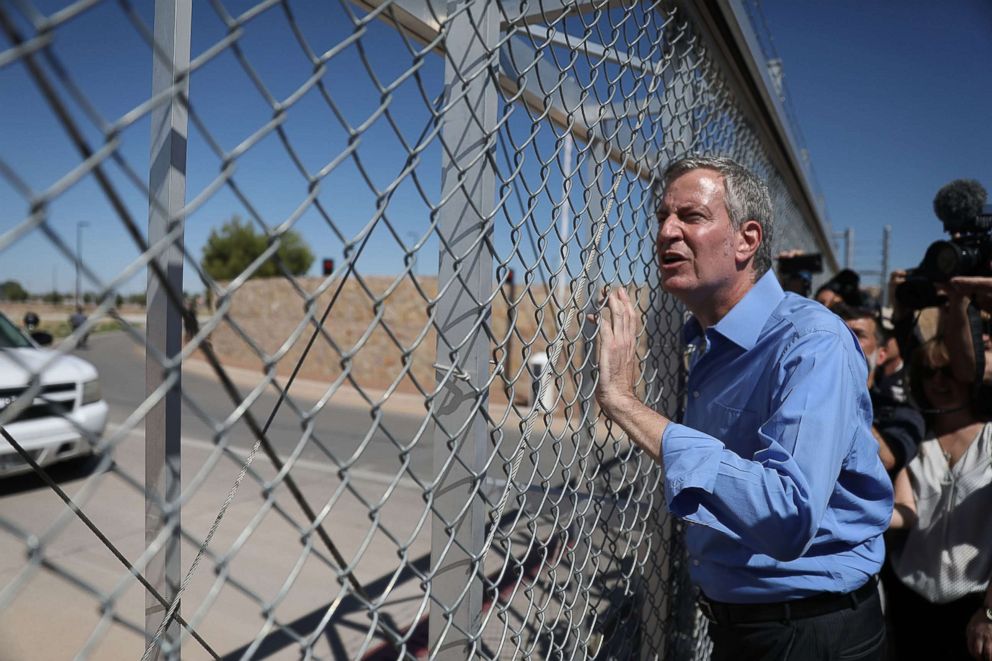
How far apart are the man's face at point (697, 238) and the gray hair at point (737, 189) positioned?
0.06 ft

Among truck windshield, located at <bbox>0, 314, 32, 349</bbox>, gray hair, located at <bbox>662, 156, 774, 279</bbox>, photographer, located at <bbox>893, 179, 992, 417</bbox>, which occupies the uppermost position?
truck windshield, located at <bbox>0, 314, 32, 349</bbox>

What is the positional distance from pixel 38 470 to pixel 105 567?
13.0ft

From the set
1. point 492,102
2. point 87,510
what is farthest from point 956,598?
point 87,510

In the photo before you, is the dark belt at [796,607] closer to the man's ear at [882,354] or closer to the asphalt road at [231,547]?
the asphalt road at [231,547]

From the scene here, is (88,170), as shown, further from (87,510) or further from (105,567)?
(87,510)

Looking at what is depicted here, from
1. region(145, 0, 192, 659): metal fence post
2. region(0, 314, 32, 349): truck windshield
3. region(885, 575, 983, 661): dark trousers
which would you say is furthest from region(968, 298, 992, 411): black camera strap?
region(0, 314, 32, 349): truck windshield

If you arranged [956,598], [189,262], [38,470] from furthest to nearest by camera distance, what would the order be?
1. [956,598]
2. [38,470]
3. [189,262]

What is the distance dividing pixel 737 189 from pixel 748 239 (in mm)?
148

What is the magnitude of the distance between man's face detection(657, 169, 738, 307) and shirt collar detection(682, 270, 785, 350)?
83 mm

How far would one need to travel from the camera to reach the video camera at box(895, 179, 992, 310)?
9.13ft

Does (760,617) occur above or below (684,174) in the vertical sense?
below

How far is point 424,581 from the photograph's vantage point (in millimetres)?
1162

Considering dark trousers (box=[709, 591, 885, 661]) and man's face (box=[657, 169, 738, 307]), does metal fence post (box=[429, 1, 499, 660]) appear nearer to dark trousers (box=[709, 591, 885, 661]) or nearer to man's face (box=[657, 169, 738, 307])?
man's face (box=[657, 169, 738, 307])

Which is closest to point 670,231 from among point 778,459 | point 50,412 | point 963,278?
point 778,459
